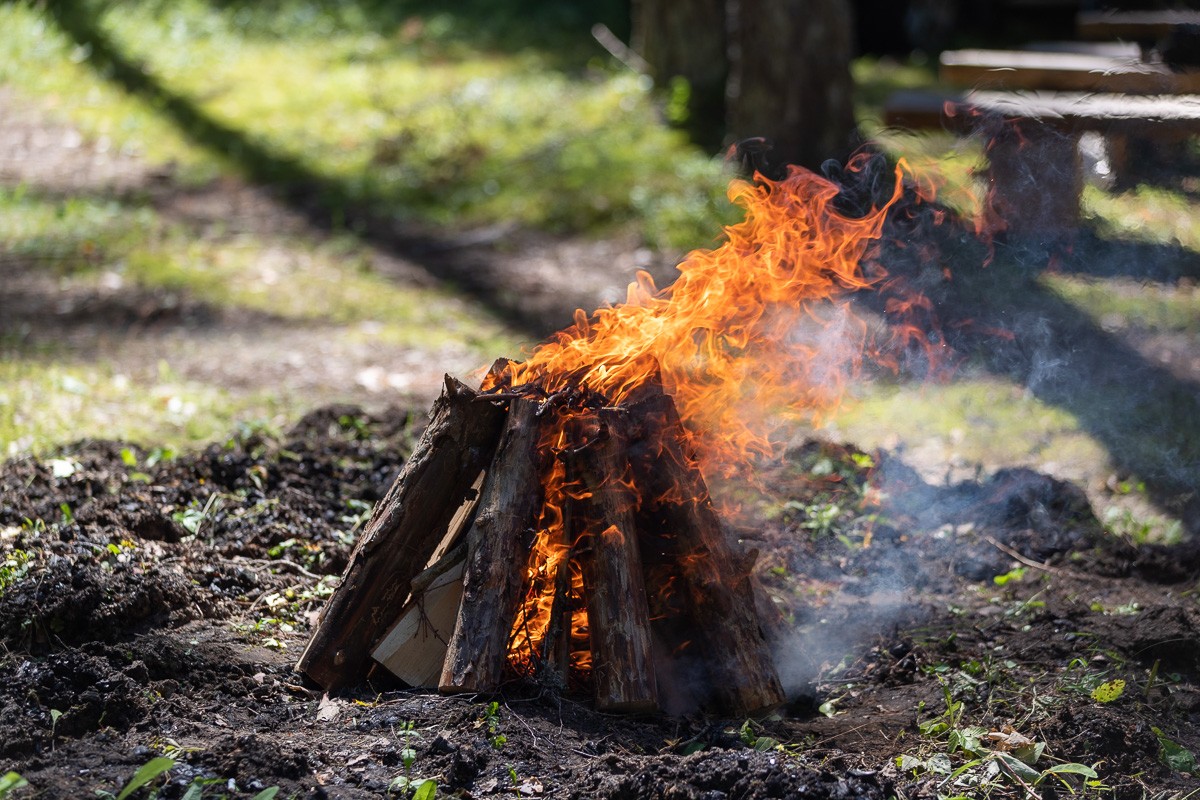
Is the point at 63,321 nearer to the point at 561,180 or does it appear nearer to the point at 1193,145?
the point at 561,180

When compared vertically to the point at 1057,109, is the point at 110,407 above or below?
below

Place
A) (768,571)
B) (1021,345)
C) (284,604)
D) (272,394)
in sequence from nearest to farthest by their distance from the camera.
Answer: (284,604), (768,571), (1021,345), (272,394)

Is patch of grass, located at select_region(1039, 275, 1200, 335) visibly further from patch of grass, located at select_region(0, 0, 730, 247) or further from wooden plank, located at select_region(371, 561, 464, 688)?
wooden plank, located at select_region(371, 561, 464, 688)

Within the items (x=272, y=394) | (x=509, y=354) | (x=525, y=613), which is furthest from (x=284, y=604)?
(x=509, y=354)

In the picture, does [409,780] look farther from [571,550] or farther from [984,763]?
[984,763]

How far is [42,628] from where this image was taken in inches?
146

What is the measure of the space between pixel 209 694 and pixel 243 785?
652 millimetres

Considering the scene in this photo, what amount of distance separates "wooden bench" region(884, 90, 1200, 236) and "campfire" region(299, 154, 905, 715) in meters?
2.23

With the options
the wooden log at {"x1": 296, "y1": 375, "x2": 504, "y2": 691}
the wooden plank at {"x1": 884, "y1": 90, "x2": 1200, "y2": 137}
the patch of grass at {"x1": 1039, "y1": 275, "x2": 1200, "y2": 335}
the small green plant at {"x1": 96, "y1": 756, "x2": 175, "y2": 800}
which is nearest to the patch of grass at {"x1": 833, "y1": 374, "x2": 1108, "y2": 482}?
the patch of grass at {"x1": 1039, "y1": 275, "x2": 1200, "y2": 335}

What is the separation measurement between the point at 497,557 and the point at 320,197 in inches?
274

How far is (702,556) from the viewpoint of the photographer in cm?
388

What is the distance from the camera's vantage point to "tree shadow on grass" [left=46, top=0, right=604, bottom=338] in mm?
8219

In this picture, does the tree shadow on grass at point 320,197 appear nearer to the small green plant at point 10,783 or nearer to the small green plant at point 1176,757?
the small green plant at point 1176,757

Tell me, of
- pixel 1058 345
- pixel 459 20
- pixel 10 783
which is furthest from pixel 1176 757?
pixel 459 20
